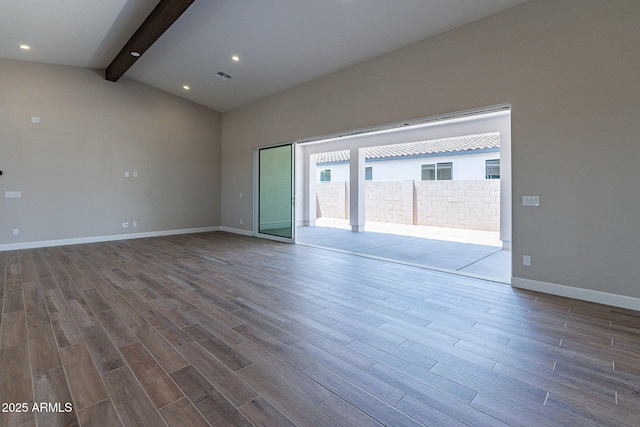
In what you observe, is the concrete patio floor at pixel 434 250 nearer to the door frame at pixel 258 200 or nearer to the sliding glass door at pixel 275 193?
the door frame at pixel 258 200

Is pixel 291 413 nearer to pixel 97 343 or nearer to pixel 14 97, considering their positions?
pixel 97 343

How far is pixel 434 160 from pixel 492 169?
2.05 meters

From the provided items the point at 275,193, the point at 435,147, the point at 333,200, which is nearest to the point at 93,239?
the point at 275,193

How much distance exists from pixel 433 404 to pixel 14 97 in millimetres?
8185

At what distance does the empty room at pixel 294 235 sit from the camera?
171cm

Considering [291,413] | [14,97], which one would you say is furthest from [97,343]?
[14,97]

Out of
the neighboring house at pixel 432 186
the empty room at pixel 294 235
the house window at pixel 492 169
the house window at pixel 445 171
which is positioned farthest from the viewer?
the house window at pixel 445 171

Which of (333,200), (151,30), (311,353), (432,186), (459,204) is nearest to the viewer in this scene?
(311,353)

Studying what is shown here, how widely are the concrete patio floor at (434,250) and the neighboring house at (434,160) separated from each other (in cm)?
321

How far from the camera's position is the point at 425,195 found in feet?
34.4

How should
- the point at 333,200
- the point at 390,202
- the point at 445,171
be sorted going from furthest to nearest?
the point at 333,200, the point at 445,171, the point at 390,202

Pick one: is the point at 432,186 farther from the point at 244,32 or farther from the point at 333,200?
the point at 244,32

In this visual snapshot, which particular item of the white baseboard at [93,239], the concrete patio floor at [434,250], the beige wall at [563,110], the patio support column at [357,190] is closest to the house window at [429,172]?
the concrete patio floor at [434,250]

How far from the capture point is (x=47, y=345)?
2189 millimetres
